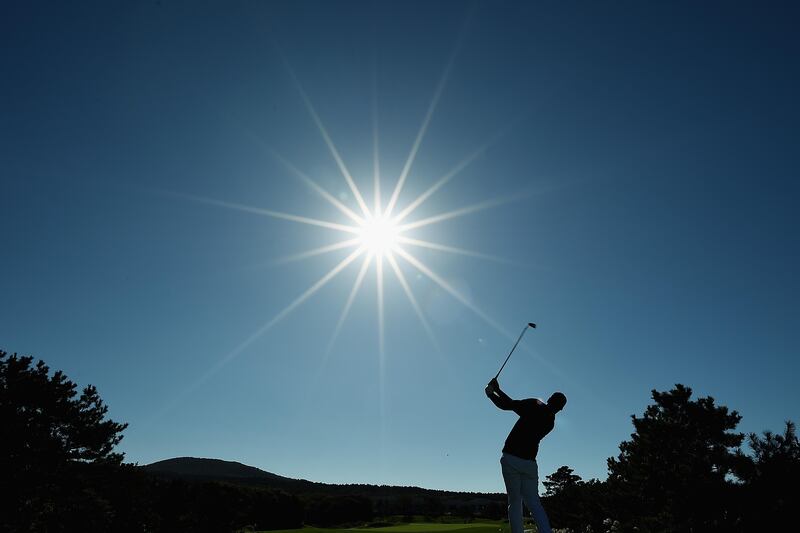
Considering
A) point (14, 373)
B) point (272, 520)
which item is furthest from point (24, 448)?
point (272, 520)

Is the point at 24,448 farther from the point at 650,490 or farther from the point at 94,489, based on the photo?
the point at 650,490

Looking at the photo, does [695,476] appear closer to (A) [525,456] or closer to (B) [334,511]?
(A) [525,456]

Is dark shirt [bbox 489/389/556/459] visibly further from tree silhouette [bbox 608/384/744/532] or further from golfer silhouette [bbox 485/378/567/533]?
tree silhouette [bbox 608/384/744/532]

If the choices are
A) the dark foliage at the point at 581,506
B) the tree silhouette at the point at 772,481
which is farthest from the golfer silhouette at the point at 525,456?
the dark foliage at the point at 581,506

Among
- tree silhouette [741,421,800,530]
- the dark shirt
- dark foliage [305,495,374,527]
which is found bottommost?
the dark shirt

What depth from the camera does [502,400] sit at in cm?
655

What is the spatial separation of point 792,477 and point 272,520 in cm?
10325

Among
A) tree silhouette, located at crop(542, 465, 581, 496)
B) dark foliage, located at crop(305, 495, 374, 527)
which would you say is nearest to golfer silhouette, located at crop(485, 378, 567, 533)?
tree silhouette, located at crop(542, 465, 581, 496)

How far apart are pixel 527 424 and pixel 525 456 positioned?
0.38 m

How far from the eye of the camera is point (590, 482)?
53.8 meters

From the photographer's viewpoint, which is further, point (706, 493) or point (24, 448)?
point (24, 448)

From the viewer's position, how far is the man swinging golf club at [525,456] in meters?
6.12

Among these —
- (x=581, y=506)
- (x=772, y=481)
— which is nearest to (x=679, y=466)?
(x=772, y=481)

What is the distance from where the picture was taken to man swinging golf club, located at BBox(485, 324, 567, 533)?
612cm
